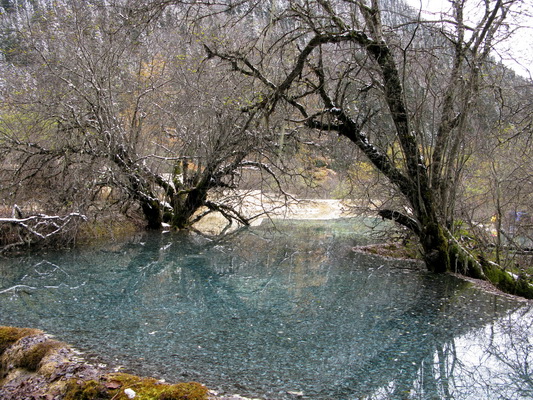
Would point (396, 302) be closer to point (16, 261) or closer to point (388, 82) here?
point (388, 82)

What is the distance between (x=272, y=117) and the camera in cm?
1115

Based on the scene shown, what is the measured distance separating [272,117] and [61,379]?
27.9 feet

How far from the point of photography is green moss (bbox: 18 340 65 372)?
4000 mm

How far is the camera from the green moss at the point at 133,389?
3.10 metres

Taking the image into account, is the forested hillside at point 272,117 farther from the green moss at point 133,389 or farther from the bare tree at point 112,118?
the green moss at point 133,389

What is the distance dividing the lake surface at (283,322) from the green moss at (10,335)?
45cm

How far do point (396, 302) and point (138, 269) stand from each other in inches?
193

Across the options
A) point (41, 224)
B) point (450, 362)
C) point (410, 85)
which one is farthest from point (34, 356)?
Answer: point (410, 85)

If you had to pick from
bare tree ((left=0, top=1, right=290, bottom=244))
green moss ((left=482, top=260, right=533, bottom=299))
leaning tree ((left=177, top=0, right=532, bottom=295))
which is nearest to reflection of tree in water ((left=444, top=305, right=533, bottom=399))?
green moss ((left=482, top=260, right=533, bottom=299))

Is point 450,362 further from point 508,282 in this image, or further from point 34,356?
point 34,356

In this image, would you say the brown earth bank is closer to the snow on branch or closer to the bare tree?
the snow on branch

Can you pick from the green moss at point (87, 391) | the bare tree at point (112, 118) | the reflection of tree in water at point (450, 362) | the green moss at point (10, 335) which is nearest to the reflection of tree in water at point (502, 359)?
the reflection of tree in water at point (450, 362)

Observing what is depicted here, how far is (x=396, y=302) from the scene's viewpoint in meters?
6.70

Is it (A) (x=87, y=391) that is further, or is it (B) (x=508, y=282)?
(B) (x=508, y=282)
